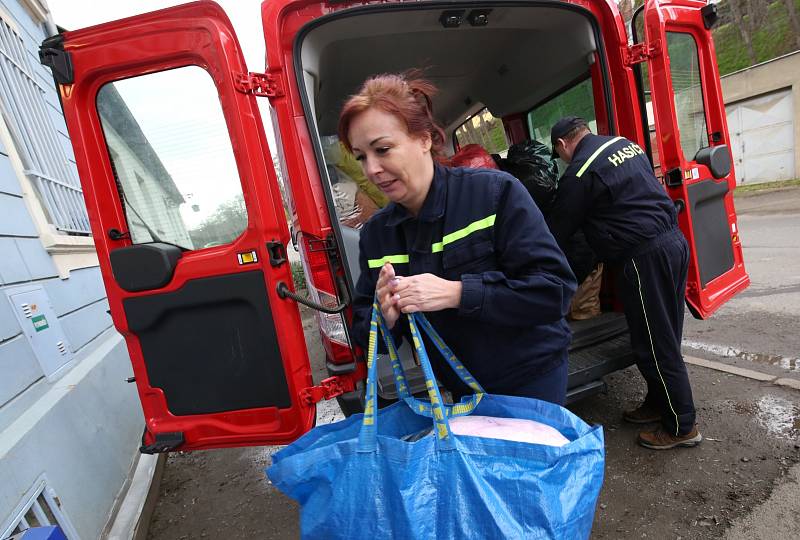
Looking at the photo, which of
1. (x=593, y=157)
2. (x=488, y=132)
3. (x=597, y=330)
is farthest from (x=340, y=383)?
(x=488, y=132)

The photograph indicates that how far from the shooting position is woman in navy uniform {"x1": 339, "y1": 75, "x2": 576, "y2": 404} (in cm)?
121

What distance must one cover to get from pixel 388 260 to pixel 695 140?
9.19 feet

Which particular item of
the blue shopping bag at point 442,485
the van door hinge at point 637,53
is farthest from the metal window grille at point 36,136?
the van door hinge at point 637,53

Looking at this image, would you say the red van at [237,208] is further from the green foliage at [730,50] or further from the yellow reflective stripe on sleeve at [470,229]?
the green foliage at [730,50]

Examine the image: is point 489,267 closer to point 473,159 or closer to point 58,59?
point 58,59

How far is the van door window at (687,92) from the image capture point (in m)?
2.83

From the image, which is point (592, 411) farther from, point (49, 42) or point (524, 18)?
point (49, 42)

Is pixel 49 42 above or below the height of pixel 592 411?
above

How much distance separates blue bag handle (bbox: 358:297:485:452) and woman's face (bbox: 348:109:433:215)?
364mm

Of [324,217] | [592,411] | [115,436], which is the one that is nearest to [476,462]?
[324,217]

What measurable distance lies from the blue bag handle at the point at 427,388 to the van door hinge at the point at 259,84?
125 cm

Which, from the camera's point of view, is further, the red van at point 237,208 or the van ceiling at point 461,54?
the van ceiling at point 461,54

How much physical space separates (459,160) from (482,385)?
2535 mm

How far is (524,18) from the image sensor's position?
2.73 m
